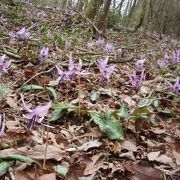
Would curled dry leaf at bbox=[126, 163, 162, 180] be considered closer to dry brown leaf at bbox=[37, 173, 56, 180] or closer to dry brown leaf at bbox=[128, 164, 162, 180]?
dry brown leaf at bbox=[128, 164, 162, 180]

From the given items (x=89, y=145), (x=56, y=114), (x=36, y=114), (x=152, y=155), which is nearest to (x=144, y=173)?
(x=152, y=155)

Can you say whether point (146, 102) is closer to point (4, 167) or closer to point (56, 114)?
point (56, 114)

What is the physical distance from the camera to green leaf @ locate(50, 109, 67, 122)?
225 cm

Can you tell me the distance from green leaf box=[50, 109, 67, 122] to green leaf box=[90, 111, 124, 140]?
8.7 inches

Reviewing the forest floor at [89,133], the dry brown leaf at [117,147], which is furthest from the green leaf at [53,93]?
the dry brown leaf at [117,147]

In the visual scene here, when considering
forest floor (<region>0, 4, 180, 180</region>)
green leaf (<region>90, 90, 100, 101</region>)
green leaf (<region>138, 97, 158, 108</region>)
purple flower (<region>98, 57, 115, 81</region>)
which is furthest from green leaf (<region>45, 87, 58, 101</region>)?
green leaf (<region>138, 97, 158, 108</region>)

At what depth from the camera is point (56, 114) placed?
2273mm

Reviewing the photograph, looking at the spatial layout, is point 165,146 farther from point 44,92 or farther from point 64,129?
point 44,92

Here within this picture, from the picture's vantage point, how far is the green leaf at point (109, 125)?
2.07 m

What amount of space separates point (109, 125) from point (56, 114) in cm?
39

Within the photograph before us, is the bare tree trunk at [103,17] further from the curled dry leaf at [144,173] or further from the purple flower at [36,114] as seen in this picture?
the purple flower at [36,114]

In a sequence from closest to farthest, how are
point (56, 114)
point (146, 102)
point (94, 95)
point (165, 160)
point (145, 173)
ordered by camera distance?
point (145, 173) < point (165, 160) < point (56, 114) < point (146, 102) < point (94, 95)

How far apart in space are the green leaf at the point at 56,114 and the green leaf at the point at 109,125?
221 millimetres

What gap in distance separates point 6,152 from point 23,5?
9128 millimetres
